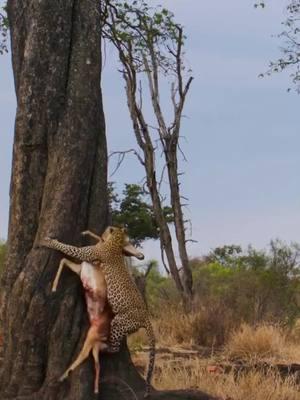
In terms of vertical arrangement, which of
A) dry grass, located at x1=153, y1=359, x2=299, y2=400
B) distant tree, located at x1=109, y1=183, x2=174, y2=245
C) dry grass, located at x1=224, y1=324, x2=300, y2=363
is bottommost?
dry grass, located at x1=153, y1=359, x2=299, y2=400

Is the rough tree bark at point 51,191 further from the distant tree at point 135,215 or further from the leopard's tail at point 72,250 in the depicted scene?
the distant tree at point 135,215

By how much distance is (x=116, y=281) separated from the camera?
6.59 m

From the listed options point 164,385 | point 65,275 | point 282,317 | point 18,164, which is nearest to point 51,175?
point 18,164

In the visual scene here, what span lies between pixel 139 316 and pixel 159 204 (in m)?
14.8

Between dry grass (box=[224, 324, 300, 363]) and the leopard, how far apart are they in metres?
6.86

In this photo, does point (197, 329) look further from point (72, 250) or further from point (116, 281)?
point (72, 250)

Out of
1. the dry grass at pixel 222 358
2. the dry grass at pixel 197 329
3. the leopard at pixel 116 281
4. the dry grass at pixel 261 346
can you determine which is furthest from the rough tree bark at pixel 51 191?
the dry grass at pixel 197 329

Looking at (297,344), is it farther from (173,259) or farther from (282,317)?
(173,259)

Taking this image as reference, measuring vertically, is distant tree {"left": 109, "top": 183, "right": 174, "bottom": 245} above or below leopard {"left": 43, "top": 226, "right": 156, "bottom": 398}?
above

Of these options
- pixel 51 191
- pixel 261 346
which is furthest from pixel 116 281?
pixel 261 346

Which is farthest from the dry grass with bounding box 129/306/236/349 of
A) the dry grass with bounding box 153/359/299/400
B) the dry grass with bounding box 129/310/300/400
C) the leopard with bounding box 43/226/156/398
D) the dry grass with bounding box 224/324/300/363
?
the leopard with bounding box 43/226/156/398

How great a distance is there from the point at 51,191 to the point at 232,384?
2.87m

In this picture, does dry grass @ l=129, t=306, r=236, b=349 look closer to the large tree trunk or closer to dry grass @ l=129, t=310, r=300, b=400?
dry grass @ l=129, t=310, r=300, b=400

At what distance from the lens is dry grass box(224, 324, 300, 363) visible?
1366 centimetres
